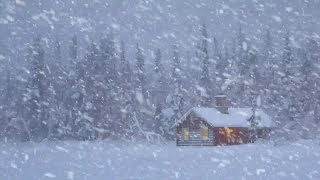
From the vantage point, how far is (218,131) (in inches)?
1876

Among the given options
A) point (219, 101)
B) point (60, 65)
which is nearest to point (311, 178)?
point (219, 101)

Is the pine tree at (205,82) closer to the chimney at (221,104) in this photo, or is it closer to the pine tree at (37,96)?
the chimney at (221,104)

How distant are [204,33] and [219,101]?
25.3 meters

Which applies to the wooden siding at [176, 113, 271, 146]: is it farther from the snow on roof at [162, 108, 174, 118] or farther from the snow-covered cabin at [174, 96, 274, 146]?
the snow on roof at [162, 108, 174, 118]

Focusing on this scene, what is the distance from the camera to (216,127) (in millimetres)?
46250

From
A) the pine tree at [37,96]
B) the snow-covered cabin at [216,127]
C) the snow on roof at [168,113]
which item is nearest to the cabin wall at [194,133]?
the snow-covered cabin at [216,127]

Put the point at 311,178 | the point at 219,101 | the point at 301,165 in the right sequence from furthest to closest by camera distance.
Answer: the point at 219,101, the point at 301,165, the point at 311,178

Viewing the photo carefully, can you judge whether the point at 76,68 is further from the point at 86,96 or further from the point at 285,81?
the point at 285,81

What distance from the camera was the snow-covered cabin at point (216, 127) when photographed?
155 feet

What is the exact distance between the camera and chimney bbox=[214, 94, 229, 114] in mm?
49688

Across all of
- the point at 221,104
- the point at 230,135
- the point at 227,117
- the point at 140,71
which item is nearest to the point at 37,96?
the point at 140,71

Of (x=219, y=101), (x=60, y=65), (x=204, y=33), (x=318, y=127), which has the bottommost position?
(x=318, y=127)

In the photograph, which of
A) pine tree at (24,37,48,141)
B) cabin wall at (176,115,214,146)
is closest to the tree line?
pine tree at (24,37,48,141)

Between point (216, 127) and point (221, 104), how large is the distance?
178 inches
